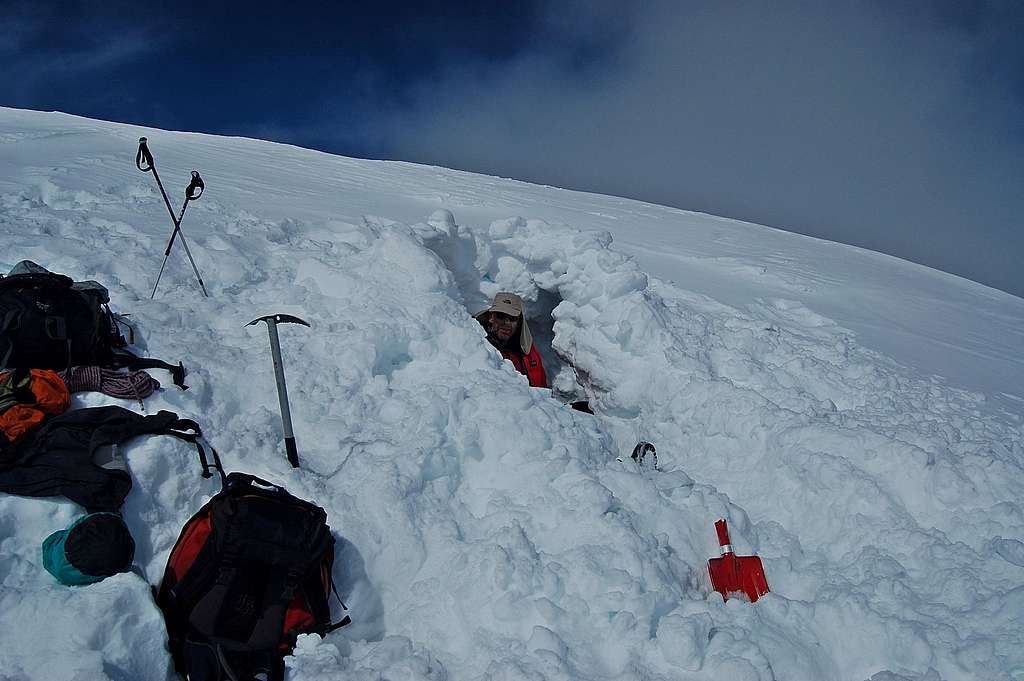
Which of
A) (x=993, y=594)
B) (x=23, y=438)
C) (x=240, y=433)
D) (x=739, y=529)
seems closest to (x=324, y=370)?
(x=240, y=433)

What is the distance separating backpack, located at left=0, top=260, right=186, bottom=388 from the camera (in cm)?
318

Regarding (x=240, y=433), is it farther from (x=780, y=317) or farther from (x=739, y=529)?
(x=780, y=317)

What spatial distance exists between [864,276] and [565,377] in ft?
23.8

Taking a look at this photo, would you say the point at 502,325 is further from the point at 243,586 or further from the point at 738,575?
the point at 243,586

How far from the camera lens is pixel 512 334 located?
584 cm

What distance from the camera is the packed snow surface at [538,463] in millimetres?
2555

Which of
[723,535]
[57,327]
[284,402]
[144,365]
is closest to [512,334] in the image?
[284,402]

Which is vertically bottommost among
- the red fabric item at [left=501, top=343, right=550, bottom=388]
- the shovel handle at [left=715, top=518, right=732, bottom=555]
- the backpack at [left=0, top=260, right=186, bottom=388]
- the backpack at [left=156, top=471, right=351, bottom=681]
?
the backpack at [left=156, top=471, right=351, bottom=681]

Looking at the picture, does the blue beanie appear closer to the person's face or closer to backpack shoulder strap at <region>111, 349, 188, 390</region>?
backpack shoulder strap at <region>111, 349, 188, 390</region>

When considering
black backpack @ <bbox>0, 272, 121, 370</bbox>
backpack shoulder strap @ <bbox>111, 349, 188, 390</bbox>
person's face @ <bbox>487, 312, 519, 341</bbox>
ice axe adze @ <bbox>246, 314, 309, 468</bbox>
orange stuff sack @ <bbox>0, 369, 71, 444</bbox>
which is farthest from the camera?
person's face @ <bbox>487, 312, 519, 341</bbox>

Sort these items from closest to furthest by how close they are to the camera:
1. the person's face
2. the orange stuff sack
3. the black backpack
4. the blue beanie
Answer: the blue beanie
the orange stuff sack
the black backpack
the person's face

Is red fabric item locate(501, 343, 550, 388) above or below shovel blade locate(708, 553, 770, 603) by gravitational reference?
above

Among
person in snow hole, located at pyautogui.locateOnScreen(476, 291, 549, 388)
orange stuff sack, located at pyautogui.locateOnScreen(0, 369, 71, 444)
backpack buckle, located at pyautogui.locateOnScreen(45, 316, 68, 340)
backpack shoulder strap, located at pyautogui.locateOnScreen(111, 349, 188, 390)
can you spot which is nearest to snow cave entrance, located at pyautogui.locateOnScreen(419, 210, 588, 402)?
person in snow hole, located at pyautogui.locateOnScreen(476, 291, 549, 388)

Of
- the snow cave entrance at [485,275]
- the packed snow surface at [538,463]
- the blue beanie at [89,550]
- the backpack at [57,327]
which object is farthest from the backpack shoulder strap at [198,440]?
the snow cave entrance at [485,275]
